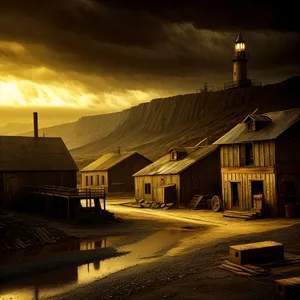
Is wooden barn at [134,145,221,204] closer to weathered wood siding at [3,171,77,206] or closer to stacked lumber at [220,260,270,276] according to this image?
weathered wood siding at [3,171,77,206]

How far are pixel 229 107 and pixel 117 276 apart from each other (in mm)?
118330

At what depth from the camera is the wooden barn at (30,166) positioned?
4128 cm

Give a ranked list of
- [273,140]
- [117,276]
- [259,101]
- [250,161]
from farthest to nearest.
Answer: [259,101]
[250,161]
[273,140]
[117,276]

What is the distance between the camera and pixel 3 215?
31266 mm

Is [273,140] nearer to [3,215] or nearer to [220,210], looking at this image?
[220,210]

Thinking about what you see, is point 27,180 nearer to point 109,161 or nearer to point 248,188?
point 248,188

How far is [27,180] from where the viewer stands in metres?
42.2

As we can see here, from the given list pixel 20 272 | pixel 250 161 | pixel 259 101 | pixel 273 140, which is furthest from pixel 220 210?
pixel 259 101

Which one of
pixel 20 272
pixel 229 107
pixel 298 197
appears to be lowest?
pixel 20 272

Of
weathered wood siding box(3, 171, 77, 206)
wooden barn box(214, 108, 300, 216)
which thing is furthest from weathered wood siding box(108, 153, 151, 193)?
wooden barn box(214, 108, 300, 216)

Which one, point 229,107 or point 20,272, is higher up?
point 229,107

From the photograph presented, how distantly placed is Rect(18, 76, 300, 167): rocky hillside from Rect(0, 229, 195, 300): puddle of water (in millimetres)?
76237

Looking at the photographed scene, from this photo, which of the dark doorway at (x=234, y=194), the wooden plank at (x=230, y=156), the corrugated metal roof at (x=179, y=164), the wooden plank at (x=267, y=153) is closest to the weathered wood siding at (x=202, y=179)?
the corrugated metal roof at (x=179, y=164)

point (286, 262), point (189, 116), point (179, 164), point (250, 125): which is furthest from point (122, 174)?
point (189, 116)
